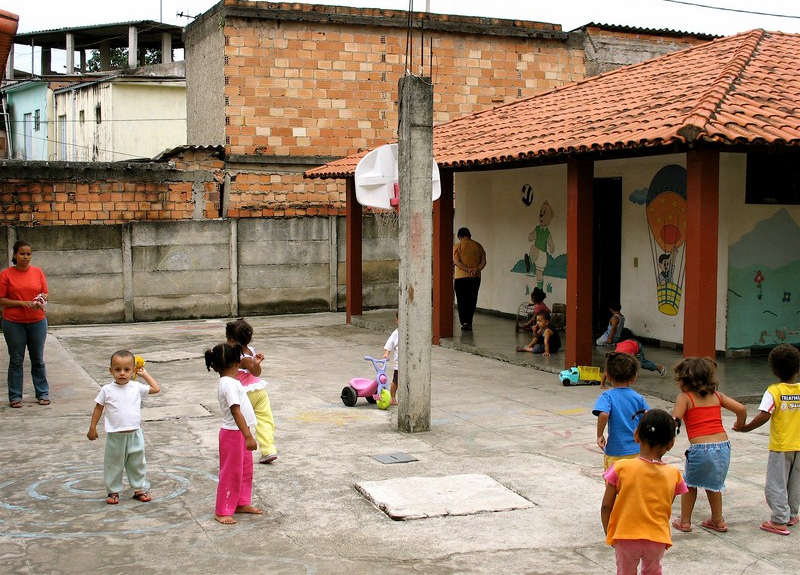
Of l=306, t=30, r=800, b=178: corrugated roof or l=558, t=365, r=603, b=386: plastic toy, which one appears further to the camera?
l=558, t=365, r=603, b=386: plastic toy

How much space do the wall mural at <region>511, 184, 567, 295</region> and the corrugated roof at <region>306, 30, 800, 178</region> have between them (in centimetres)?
156

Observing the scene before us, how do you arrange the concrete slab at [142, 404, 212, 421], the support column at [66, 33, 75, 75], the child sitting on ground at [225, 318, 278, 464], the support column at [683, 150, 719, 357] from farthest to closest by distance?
the support column at [66, 33, 75, 75] → the support column at [683, 150, 719, 357] → the concrete slab at [142, 404, 212, 421] → the child sitting on ground at [225, 318, 278, 464]

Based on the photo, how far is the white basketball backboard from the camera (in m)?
9.05

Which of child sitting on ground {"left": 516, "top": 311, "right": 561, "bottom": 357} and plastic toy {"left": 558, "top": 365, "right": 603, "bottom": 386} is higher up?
child sitting on ground {"left": 516, "top": 311, "right": 561, "bottom": 357}

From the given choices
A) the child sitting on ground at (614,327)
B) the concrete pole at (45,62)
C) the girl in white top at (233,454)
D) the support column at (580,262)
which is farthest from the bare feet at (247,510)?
the concrete pole at (45,62)

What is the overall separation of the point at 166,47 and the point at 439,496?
3739cm

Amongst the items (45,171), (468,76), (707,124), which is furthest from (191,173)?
(707,124)

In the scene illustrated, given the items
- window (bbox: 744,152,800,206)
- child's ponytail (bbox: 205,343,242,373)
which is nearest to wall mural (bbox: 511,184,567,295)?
window (bbox: 744,152,800,206)

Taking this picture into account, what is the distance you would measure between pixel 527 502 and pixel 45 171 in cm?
1323

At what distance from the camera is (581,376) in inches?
436

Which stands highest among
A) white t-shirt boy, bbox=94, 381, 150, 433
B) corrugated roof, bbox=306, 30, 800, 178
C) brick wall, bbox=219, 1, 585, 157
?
brick wall, bbox=219, 1, 585, 157

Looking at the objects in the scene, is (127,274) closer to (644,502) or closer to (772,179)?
(772,179)

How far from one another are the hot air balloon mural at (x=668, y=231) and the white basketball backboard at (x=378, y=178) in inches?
198

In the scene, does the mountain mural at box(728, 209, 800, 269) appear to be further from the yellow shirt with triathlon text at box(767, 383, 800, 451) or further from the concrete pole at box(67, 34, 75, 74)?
the concrete pole at box(67, 34, 75, 74)
